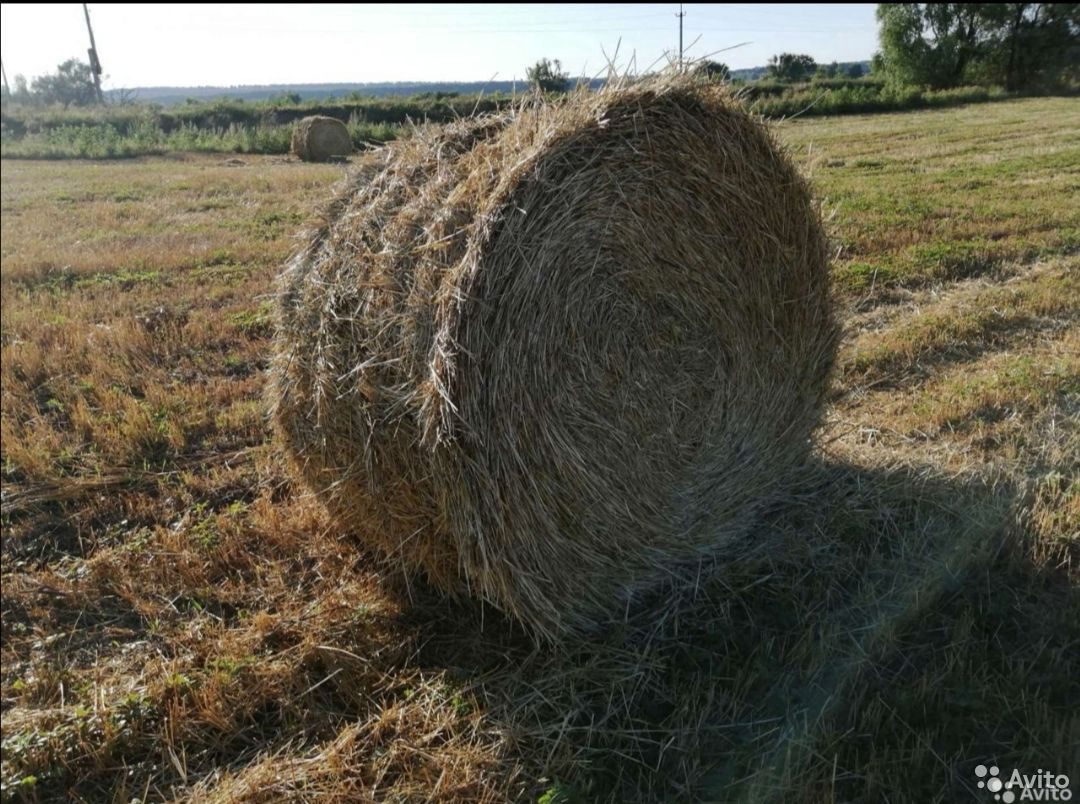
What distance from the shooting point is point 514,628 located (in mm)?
3387

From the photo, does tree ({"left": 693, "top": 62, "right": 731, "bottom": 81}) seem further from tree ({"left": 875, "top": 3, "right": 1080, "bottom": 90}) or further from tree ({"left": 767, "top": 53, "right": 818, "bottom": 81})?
tree ({"left": 767, "top": 53, "right": 818, "bottom": 81})

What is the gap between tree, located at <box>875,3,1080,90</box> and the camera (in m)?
6.80

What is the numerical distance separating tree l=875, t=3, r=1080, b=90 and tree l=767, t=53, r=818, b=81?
3703mm

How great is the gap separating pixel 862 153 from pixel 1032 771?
12.9 metres

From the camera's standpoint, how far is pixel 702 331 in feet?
12.4

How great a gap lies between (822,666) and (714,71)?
→ 89.7 inches

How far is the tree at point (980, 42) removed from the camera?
6797 millimetres

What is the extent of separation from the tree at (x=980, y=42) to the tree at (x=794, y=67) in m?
3.70

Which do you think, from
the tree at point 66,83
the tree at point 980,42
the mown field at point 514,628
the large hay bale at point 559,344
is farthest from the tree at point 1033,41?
the tree at point 66,83

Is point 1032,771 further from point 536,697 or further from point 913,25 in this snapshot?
point 913,25

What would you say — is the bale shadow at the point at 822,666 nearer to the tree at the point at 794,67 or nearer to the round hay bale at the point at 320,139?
the tree at the point at 794,67

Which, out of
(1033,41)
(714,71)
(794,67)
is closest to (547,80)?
(714,71)

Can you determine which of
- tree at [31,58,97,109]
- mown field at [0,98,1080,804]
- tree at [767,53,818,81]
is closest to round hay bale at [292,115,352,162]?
tree at [767,53,818,81]

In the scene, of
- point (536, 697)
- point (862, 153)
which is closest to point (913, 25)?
point (862, 153)
